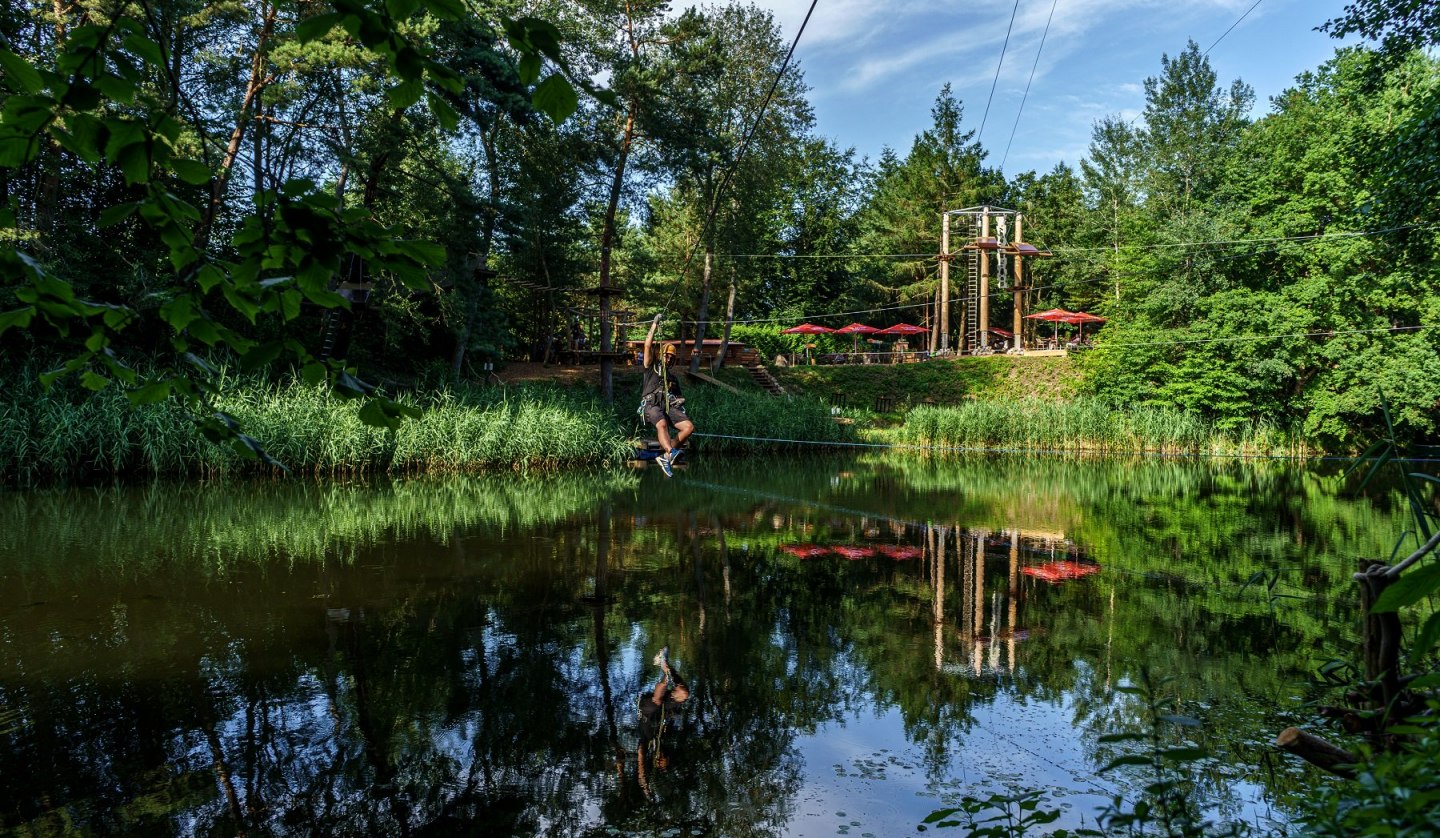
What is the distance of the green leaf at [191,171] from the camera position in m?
1.87

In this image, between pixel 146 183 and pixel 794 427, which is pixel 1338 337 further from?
pixel 146 183

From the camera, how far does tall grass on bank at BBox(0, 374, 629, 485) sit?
49.0ft

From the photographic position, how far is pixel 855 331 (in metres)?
38.7

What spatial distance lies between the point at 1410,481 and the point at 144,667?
6.41m

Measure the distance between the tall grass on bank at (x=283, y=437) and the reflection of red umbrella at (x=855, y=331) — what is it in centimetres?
1893

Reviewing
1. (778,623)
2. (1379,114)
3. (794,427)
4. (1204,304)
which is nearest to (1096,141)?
(1204,304)

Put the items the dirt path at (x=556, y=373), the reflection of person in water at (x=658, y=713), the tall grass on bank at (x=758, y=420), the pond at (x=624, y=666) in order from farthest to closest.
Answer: the dirt path at (x=556, y=373), the tall grass on bank at (x=758, y=420), the reflection of person in water at (x=658, y=713), the pond at (x=624, y=666)

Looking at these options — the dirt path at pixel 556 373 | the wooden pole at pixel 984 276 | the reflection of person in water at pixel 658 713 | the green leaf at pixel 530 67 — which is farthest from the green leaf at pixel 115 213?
the wooden pole at pixel 984 276

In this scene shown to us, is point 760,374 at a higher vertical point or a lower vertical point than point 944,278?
lower

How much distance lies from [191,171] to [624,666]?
4.14 m

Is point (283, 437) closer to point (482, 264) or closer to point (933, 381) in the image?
point (482, 264)

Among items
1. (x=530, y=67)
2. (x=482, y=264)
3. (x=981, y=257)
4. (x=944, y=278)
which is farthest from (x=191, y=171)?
(x=944, y=278)

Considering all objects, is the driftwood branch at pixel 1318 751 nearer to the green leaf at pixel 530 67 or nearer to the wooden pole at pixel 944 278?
the green leaf at pixel 530 67

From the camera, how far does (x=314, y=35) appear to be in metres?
1.75
